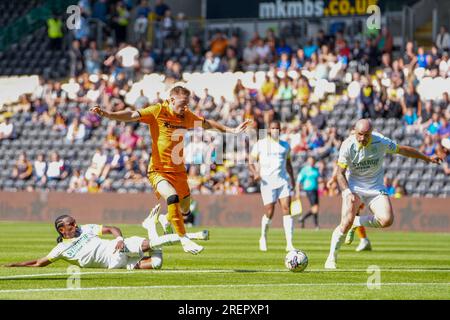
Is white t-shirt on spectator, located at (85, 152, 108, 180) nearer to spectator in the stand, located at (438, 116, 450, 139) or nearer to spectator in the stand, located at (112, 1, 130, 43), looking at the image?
spectator in the stand, located at (112, 1, 130, 43)

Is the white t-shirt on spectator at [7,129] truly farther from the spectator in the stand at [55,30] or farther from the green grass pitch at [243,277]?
the green grass pitch at [243,277]

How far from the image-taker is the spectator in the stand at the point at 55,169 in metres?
38.3

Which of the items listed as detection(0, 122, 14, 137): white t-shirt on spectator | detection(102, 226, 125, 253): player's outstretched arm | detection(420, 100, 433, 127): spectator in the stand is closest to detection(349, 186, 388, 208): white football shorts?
detection(102, 226, 125, 253): player's outstretched arm

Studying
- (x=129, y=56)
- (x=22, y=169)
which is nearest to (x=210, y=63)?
(x=129, y=56)

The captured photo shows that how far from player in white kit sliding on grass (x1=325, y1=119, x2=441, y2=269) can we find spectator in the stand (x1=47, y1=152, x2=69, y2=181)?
68.7 ft

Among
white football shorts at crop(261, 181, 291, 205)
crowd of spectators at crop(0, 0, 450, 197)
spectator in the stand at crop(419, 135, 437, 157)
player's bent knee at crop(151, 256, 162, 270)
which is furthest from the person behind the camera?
crowd of spectators at crop(0, 0, 450, 197)

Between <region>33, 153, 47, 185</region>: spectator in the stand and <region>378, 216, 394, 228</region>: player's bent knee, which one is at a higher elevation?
<region>378, 216, 394, 228</region>: player's bent knee

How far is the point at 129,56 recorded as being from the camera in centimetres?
4100

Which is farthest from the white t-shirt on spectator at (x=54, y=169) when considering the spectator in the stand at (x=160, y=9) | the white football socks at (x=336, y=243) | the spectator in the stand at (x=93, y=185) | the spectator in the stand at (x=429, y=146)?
the white football socks at (x=336, y=243)

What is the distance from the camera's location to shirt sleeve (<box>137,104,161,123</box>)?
1739 cm

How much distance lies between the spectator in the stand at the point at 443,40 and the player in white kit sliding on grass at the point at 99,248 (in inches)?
810
